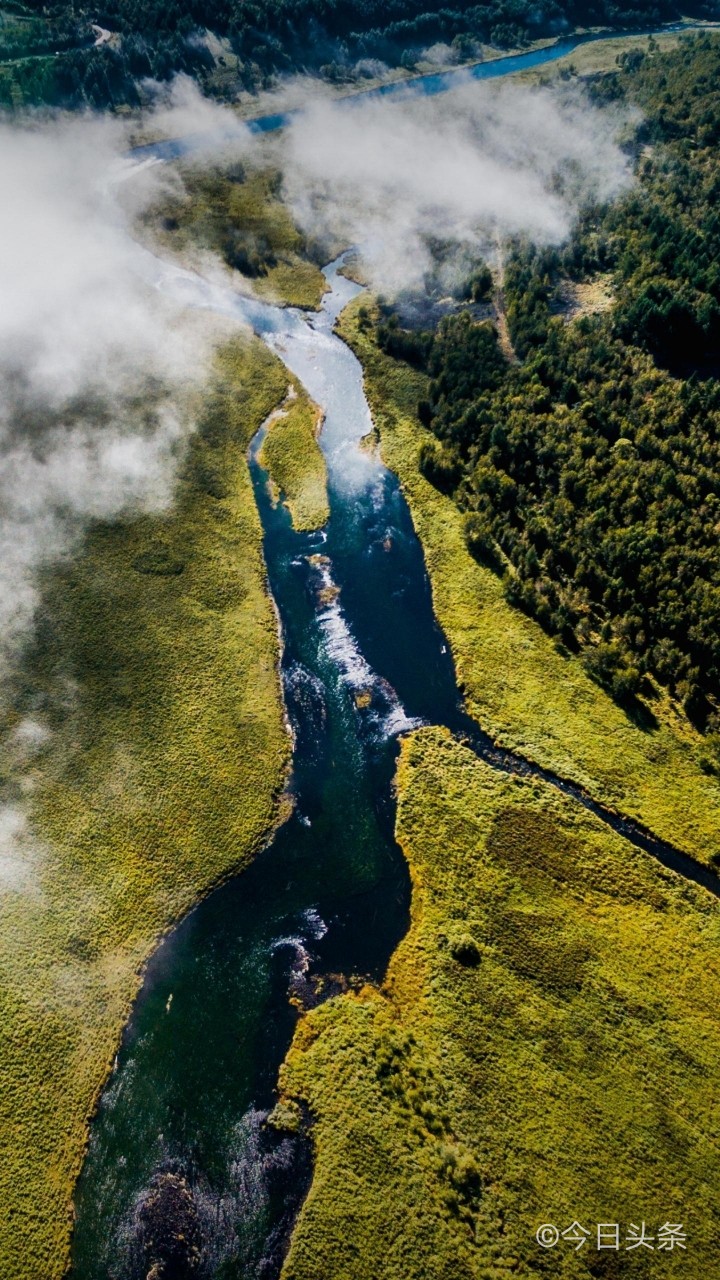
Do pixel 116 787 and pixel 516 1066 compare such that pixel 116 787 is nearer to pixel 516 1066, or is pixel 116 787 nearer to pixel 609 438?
pixel 516 1066

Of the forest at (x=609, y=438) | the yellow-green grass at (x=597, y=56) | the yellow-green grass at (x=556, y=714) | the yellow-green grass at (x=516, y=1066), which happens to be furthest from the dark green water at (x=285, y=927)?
the yellow-green grass at (x=597, y=56)

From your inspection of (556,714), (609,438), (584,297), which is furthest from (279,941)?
(584,297)

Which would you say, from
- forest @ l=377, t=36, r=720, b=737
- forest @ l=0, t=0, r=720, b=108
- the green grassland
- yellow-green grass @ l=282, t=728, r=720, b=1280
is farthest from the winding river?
forest @ l=0, t=0, r=720, b=108

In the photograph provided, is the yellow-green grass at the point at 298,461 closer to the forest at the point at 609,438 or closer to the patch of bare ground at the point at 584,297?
the forest at the point at 609,438

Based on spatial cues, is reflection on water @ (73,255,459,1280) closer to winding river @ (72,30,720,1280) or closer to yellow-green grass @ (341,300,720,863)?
winding river @ (72,30,720,1280)

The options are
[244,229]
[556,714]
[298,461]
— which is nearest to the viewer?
[556,714]
